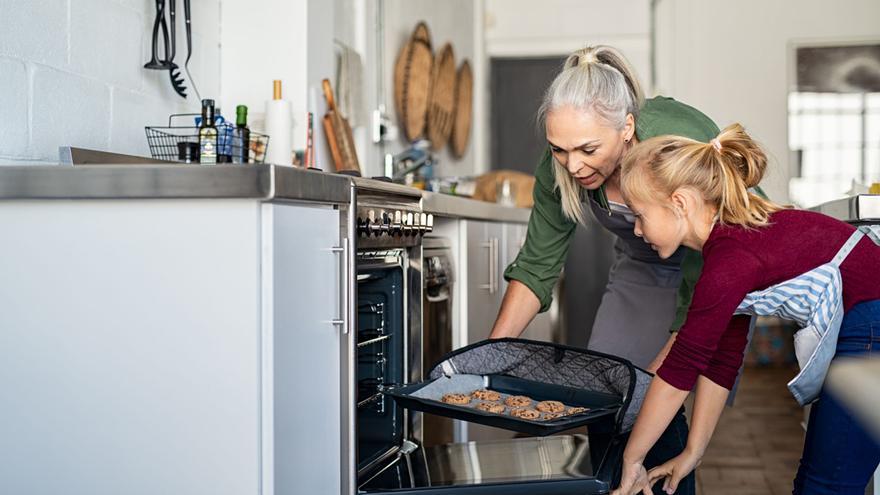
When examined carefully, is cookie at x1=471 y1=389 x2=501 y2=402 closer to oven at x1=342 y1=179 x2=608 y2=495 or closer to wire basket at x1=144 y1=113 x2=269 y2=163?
oven at x1=342 y1=179 x2=608 y2=495

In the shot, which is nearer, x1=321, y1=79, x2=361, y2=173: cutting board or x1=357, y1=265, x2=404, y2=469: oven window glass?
x1=357, y1=265, x2=404, y2=469: oven window glass

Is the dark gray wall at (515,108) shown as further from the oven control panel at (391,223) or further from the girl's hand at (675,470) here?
the girl's hand at (675,470)

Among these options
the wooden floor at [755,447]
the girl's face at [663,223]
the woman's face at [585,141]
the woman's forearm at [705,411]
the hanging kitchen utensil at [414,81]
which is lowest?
the wooden floor at [755,447]

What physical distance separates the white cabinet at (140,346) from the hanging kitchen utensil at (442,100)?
394 cm

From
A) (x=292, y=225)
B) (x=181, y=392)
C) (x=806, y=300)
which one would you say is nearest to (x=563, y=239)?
(x=806, y=300)

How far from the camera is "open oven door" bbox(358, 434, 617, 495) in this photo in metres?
1.71

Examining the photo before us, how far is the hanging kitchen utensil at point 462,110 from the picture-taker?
240 inches

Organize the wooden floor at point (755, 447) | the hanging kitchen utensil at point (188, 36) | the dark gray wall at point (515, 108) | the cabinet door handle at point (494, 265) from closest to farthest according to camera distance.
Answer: the hanging kitchen utensil at point (188, 36) → the wooden floor at point (755, 447) → the cabinet door handle at point (494, 265) → the dark gray wall at point (515, 108)

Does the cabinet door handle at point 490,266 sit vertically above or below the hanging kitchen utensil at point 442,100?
below

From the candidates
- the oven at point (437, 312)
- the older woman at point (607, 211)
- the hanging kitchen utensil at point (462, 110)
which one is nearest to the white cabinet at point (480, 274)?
the oven at point (437, 312)

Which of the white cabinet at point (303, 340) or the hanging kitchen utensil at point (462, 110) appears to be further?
the hanging kitchen utensil at point (462, 110)

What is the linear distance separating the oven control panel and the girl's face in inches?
19.3

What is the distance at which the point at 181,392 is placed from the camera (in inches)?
54.5

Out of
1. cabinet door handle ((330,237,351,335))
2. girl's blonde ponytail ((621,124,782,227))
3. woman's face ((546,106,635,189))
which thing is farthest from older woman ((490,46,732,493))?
cabinet door handle ((330,237,351,335))
